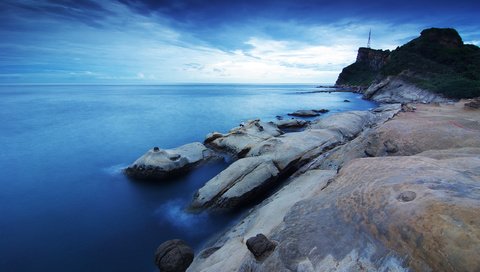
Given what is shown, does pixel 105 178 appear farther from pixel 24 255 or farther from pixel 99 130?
pixel 99 130

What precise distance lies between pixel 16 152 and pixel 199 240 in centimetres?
2476

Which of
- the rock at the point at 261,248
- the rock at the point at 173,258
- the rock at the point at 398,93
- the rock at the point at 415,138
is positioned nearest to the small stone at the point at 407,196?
the rock at the point at 261,248

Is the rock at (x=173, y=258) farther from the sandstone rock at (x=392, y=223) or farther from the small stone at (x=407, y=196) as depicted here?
the small stone at (x=407, y=196)

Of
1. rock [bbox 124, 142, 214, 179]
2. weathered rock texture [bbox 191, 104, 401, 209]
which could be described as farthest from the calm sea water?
weathered rock texture [bbox 191, 104, 401, 209]

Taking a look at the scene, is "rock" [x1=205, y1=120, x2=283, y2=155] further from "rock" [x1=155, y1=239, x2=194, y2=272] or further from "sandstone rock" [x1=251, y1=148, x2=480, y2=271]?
"sandstone rock" [x1=251, y1=148, x2=480, y2=271]

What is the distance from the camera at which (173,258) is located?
8258mm

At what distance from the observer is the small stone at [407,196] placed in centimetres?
562

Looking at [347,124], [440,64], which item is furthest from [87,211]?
[440,64]

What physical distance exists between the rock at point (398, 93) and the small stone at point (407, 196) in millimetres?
57720

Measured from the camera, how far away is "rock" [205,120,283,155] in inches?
891

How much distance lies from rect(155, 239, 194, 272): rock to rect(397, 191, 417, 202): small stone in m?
6.16

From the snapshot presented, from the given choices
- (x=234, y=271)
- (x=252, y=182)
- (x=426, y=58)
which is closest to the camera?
(x=234, y=271)

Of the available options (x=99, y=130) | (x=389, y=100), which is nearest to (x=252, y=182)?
(x=99, y=130)

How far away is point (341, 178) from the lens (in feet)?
27.3
